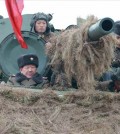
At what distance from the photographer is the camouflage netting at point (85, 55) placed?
6500 mm

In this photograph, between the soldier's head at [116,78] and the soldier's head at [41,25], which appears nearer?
the soldier's head at [116,78]

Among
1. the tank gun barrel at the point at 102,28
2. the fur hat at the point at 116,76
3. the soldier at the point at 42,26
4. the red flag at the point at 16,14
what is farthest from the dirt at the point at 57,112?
the soldier at the point at 42,26

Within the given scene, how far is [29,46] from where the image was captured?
7957 millimetres

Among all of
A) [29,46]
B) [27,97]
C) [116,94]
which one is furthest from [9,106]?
[29,46]

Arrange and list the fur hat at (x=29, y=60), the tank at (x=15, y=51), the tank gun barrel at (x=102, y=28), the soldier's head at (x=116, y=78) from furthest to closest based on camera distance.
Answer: the tank at (x=15, y=51) → the fur hat at (x=29, y=60) → the soldier's head at (x=116, y=78) → the tank gun barrel at (x=102, y=28)

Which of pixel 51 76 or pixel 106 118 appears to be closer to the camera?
pixel 106 118

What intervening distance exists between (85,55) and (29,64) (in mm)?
1018

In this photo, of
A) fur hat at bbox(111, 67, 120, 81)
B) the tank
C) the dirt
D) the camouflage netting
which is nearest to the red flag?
the tank

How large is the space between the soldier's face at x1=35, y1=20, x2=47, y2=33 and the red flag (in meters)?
0.32

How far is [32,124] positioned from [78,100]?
3.13 feet

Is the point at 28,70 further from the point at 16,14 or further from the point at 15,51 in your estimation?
the point at 16,14

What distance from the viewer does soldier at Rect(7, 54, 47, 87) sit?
6983 mm

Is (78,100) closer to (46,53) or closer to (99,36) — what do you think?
(99,36)

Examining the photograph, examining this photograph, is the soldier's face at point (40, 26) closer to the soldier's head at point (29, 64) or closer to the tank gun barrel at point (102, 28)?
the soldier's head at point (29, 64)
